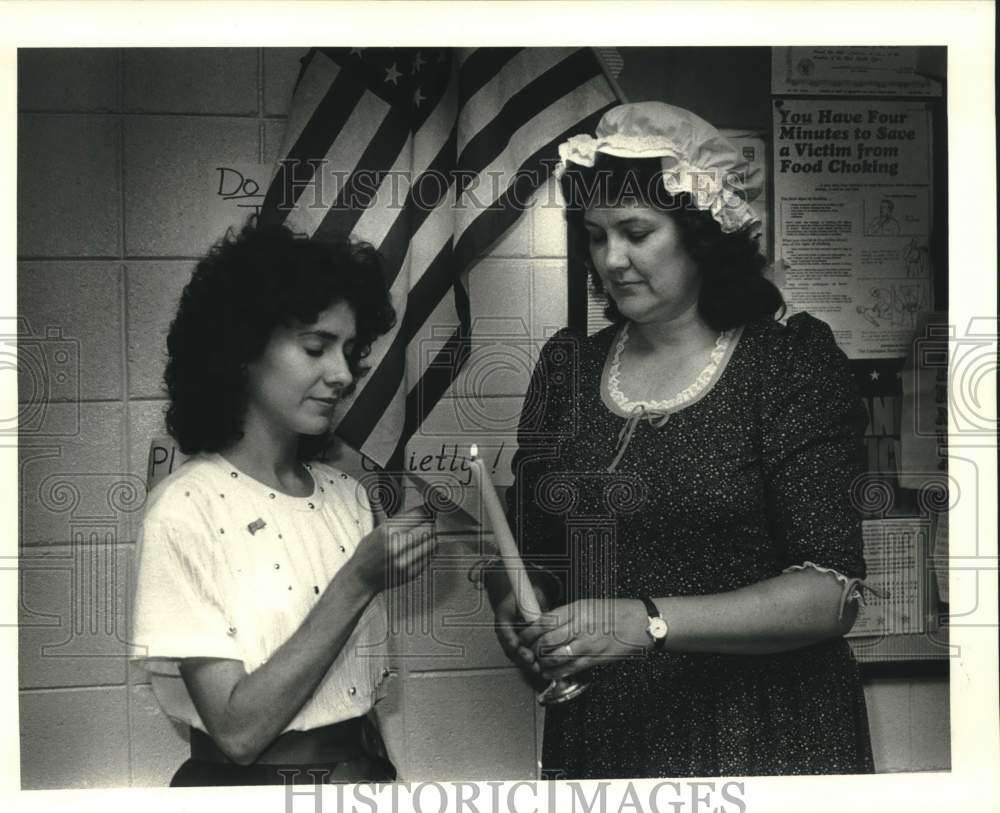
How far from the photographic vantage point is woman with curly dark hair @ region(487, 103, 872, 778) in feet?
4.92

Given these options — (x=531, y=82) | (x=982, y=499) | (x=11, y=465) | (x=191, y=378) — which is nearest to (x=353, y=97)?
(x=531, y=82)

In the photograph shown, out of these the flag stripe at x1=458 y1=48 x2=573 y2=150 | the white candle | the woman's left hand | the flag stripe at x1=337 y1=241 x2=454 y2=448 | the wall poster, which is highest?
the flag stripe at x1=458 y1=48 x2=573 y2=150

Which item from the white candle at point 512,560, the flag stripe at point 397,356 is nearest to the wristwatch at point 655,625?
the white candle at point 512,560

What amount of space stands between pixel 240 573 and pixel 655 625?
1.90ft

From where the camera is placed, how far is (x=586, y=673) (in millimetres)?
1551

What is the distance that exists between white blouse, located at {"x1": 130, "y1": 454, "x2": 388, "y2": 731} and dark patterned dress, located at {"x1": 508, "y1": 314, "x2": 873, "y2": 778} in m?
0.27

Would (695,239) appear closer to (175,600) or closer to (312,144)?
(312,144)

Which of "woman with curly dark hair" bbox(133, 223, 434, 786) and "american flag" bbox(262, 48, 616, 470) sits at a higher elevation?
"american flag" bbox(262, 48, 616, 470)

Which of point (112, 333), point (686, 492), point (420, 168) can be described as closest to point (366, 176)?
point (420, 168)

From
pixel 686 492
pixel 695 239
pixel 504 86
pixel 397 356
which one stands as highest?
pixel 504 86

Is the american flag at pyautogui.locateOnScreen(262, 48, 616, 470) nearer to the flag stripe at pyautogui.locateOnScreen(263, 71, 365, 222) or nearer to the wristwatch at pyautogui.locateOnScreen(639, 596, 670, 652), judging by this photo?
the flag stripe at pyautogui.locateOnScreen(263, 71, 365, 222)

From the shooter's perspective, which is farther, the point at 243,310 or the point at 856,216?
the point at 856,216

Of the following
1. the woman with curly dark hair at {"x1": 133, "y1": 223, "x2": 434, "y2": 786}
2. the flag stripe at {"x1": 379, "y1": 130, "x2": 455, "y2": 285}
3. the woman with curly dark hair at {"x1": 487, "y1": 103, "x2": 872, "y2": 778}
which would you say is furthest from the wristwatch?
the flag stripe at {"x1": 379, "y1": 130, "x2": 455, "y2": 285}

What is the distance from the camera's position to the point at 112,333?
61.1 inches
